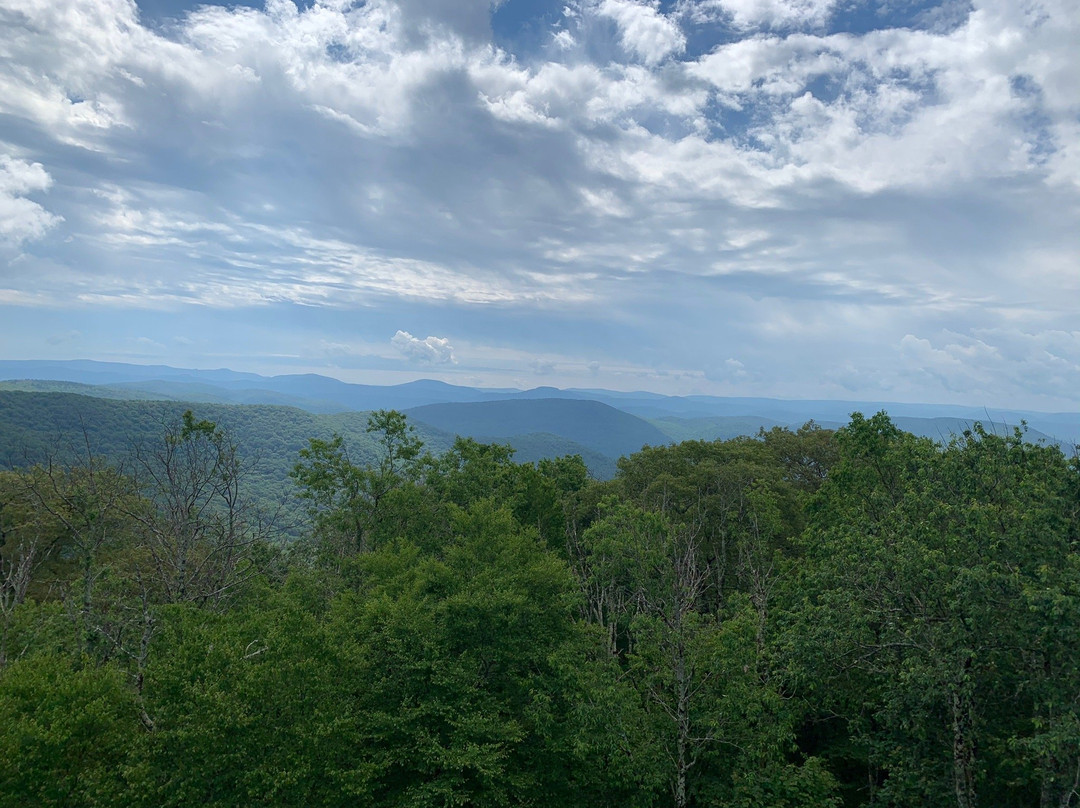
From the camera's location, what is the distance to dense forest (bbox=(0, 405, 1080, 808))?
14602 millimetres

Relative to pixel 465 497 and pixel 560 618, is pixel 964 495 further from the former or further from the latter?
pixel 465 497

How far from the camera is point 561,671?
19.7 meters

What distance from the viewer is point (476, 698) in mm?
20016

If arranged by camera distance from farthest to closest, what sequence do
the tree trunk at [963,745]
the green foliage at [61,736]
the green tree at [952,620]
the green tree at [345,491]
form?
1. the green tree at [345,491]
2. the tree trunk at [963,745]
3. the green tree at [952,620]
4. the green foliage at [61,736]

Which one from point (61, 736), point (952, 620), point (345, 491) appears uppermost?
point (952, 620)

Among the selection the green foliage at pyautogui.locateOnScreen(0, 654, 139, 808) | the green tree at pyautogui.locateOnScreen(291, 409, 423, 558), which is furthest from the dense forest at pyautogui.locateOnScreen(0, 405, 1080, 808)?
the green tree at pyautogui.locateOnScreen(291, 409, 423, 558)

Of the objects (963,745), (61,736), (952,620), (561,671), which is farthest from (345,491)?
(963,745)

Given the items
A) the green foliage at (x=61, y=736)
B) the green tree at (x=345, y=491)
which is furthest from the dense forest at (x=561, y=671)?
the green tree at (x=345, y=491)

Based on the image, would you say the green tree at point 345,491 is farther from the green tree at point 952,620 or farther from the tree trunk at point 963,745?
the tree trunk at point 963,745

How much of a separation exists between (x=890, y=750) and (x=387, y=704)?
1690 centimetres

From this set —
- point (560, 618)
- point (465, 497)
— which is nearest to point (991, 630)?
point (560, 618)

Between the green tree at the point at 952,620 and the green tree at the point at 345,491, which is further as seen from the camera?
the green tree at the point at 345,491

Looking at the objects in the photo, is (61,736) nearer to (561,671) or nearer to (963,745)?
(561,671)

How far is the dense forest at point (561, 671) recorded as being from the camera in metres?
14.6
